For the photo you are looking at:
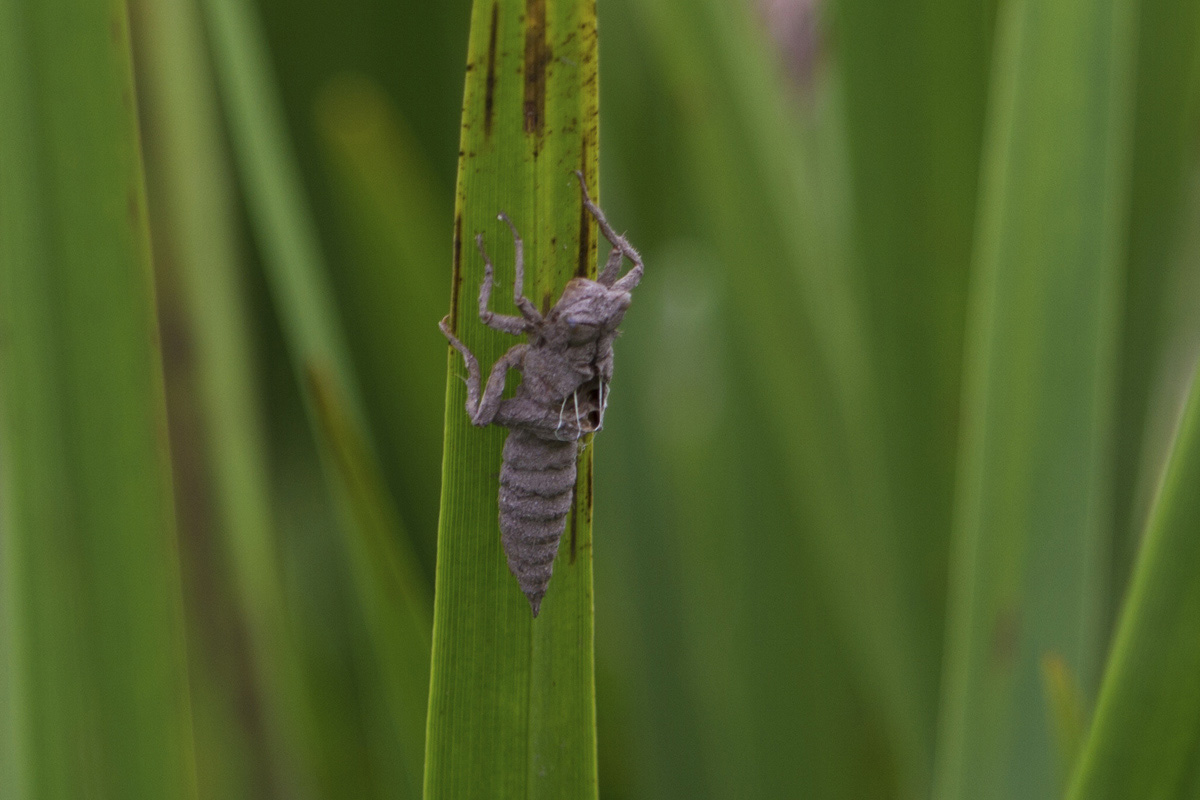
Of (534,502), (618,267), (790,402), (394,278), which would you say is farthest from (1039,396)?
(394,278)

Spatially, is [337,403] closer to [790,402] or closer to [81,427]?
[81,427]

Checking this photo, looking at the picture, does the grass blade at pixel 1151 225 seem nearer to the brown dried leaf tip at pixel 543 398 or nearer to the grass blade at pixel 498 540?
the brown dried leaf tip at pixel 543 398

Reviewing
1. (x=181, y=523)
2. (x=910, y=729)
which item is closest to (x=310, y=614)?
(x=181, y=523)

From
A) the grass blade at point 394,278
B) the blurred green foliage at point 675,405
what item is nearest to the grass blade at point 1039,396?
the blurred green foliage at point 675,405

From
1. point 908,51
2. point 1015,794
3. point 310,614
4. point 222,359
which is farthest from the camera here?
point 310,614

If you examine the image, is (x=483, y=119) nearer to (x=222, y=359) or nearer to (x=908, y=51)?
(x=222, y=359)
